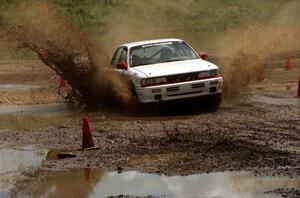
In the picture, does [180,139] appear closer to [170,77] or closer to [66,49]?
[170,77]

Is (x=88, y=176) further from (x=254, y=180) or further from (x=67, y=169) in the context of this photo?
(x=254, y=180)

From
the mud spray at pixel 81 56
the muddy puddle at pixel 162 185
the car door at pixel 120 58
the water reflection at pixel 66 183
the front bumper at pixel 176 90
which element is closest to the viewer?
the muddy puddle at pixel 162 185

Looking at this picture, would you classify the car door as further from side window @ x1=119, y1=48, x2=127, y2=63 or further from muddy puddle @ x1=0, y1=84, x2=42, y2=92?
muddy puddle @ x1=0, y1=84, x2=42, y2=92

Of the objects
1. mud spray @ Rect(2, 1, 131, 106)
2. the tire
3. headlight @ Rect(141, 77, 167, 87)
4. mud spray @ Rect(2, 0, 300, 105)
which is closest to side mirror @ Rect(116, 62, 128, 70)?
mud spray @ Rect(2, 0, 300, 105)

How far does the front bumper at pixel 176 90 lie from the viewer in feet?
45.4

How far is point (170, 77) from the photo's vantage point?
45.7ft

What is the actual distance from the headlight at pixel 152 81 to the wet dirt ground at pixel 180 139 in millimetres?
662

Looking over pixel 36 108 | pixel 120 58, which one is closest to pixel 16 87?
pixel 36 108

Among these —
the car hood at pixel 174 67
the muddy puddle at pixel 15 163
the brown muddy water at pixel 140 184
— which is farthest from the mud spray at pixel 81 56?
the brown muddy water at pixel 140 184

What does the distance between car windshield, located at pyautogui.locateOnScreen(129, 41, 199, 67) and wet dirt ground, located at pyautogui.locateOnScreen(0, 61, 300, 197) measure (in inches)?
45.3

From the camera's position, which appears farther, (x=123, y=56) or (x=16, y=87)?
(x=16, y=87)

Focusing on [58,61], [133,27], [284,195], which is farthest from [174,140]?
[133,27]

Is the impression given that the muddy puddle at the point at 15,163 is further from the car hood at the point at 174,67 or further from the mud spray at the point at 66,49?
the mud spray at the point at 66,49

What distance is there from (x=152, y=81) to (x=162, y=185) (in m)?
5.93
